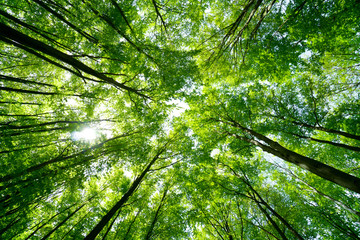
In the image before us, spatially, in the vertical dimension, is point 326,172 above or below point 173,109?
below

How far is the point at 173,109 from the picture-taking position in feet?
23.5

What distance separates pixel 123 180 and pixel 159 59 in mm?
7990

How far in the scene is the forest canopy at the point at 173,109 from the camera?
4172 millimetres

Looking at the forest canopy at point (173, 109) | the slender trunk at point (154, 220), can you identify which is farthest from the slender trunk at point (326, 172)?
the slender trunk at point (154, 220)

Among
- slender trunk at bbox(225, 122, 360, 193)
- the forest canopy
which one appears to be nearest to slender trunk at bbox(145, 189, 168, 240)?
the forest canopy

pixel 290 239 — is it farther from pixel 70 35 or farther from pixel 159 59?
pixel 70 35

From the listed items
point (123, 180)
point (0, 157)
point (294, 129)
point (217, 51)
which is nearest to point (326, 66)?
point (294, 129)

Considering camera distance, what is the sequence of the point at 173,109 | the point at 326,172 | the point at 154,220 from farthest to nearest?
1. the point at 154,220
2. the point at 173,109
3. the point at 326,172

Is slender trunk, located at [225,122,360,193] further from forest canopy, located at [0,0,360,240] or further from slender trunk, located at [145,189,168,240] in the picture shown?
slender trunk, located at [145,189,168,240]

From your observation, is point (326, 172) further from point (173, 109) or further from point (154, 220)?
point (154, 220)

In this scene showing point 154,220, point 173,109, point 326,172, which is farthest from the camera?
point 154,220


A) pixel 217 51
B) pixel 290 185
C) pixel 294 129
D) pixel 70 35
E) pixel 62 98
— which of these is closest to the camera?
pixel 70 35

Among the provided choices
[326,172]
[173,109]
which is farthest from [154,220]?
[326,172]

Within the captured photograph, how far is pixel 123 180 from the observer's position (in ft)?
29.5
